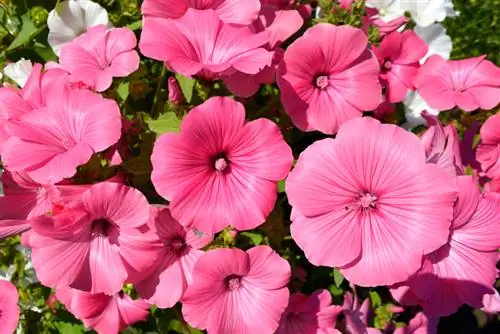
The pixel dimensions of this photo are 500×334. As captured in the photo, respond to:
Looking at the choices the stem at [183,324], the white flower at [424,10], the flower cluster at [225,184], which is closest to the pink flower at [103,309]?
the flower cluster at [225,184]

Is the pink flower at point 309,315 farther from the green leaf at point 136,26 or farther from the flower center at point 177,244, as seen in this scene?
the green leaf at point 136,26

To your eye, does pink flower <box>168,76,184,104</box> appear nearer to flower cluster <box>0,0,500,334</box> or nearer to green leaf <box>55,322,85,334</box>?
flower cluster <box>0,0,500,334</box>

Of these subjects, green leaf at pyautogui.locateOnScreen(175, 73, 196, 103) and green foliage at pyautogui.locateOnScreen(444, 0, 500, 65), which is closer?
green leaf at pyautogui.locateOnScreen(175, 73, 196, 103)

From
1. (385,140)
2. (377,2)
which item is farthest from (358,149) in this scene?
(377,2)

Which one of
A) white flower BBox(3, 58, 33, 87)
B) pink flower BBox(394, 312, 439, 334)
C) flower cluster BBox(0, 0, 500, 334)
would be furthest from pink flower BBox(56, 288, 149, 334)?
pink flower BBox(394, 312, 439, 334)

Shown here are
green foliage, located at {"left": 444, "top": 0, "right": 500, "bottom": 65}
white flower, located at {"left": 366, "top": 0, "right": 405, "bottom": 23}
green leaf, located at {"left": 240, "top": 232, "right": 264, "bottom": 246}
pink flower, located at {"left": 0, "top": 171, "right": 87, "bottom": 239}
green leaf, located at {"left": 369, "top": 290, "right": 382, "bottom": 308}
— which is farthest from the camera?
green foliage, located at {"left": 444, "top": 0, "right": 500, "bottom": 65}

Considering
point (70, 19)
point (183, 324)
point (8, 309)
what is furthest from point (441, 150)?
point (8, 309)

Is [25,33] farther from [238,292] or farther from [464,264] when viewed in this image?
[464,264]

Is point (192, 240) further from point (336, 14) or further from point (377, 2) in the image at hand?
point (377, 2)
